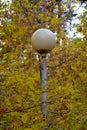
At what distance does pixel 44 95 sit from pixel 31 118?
1.46 feet

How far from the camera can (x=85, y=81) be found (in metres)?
4.73

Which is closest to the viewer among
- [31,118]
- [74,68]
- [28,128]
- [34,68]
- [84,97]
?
[28,128]

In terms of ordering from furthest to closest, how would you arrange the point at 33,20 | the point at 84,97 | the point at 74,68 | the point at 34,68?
the point at 33,20 → the point at 74,68 → the point at 34,68 → the point at 84,97

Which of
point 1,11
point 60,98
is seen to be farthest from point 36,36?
point 60,98

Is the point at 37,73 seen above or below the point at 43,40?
below

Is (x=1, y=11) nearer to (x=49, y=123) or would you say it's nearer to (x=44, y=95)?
(x=44, y=95)

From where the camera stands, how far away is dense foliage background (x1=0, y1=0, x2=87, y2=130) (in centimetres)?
312

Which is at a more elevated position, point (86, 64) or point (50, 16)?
point (50, 16)

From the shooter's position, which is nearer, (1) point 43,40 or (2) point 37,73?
(1) point 43,40

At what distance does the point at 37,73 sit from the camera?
13.4ft

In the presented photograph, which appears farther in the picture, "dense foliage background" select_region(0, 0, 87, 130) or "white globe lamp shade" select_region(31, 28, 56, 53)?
"white globe lamp shade" select_region(31, 28, 56, 53)

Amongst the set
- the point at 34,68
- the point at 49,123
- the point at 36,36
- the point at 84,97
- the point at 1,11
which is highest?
the point at 1,11

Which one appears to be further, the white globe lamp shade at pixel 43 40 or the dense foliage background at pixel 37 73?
the white globe lamp shade at pixel 43 40

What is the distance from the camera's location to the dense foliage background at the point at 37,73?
3.12 meters
